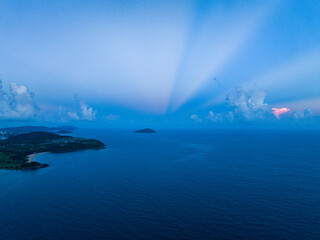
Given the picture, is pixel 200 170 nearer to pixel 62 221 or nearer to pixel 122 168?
pixel 122 168

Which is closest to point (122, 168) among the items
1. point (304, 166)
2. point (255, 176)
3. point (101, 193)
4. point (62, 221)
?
point (101, 193)

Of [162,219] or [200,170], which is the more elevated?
[200,170]

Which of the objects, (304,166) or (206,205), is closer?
(206,205)

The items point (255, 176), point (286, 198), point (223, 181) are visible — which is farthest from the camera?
point (255, 176)

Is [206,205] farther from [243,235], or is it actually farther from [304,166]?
[304,166]

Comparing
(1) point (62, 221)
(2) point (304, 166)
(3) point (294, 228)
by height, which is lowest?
(1) point (62, 221)

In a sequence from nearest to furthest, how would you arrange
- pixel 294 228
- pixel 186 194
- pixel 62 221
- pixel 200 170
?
1. pixel 294 228
2. pixel 62 221
3. pixel 186 194
4. pixel 200 170

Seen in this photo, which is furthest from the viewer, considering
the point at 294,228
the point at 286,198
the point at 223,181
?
the point at 223,181

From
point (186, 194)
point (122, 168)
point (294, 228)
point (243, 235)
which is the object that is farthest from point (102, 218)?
point (122, 168)

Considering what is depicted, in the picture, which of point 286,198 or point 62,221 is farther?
point 286,198
